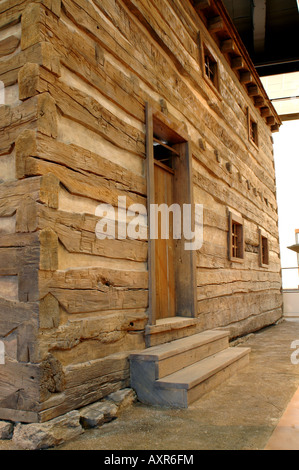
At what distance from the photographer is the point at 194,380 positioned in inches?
136

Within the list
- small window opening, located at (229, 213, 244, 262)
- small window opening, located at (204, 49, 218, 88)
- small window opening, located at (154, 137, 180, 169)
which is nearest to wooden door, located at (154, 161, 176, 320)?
small window opening, located at (154, 137, 180, 169)

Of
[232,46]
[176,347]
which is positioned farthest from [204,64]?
[176,347]

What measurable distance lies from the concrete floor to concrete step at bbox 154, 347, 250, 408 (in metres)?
0.08

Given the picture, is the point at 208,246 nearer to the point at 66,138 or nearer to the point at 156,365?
the point at 156,365

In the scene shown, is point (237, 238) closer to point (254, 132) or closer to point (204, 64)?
point (204, 64)

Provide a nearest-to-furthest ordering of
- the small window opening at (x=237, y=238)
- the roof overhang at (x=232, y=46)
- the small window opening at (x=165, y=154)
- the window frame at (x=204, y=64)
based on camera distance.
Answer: the small window opening at (x=165, y=154)
the window frame at (x=204, y=64)
the roof overhang at (x=232, y=46)
the small window opening at (x=237, y=238)

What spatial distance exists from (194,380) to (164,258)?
1.87 metres

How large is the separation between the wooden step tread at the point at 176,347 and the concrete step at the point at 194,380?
0.18 metres

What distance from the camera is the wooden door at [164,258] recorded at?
4.85m

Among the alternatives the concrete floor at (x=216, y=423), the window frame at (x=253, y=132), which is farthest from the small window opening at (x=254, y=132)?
the concrete floor at (x=216, y=423)

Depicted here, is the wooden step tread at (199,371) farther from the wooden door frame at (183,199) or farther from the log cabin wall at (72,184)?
the wooden door frame at (183,199)

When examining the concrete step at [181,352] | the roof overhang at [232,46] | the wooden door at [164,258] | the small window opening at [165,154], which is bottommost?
the concrete step at [181,352]

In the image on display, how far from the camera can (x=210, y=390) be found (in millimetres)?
3861

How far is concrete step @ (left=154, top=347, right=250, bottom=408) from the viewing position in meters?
3.35
